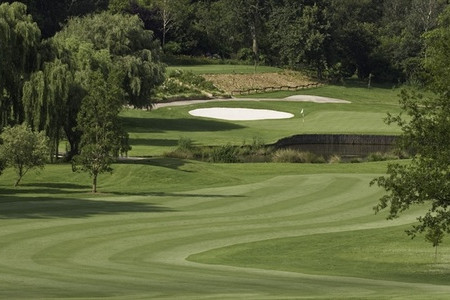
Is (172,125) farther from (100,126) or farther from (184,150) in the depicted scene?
(100,126)

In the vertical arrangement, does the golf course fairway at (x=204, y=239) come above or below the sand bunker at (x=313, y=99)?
below

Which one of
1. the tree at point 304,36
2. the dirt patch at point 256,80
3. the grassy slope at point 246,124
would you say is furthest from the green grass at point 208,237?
the tree at point 304,36

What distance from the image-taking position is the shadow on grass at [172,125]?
315 feet

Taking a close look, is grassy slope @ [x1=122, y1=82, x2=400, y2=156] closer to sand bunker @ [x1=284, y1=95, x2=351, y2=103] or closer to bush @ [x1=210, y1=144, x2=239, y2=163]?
sand bunker @ [x1=284, y1=95, x2=351, y2=103]

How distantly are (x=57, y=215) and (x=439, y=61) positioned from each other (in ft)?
65.7

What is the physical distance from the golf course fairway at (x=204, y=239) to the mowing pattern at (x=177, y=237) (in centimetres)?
5

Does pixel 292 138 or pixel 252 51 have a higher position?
pixel 252 51

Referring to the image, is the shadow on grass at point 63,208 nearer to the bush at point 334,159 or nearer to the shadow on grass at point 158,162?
the shadow on grass at point 158,162

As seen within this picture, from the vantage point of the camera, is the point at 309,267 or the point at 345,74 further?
the point at 345,74

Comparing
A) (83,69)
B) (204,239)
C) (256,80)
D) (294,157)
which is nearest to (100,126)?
(204,239)

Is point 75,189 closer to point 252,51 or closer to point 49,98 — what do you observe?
point 49,98

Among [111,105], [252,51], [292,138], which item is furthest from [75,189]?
[252,51]

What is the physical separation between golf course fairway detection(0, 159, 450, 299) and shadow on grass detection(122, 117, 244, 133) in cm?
2887

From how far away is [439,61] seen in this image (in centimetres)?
3209
